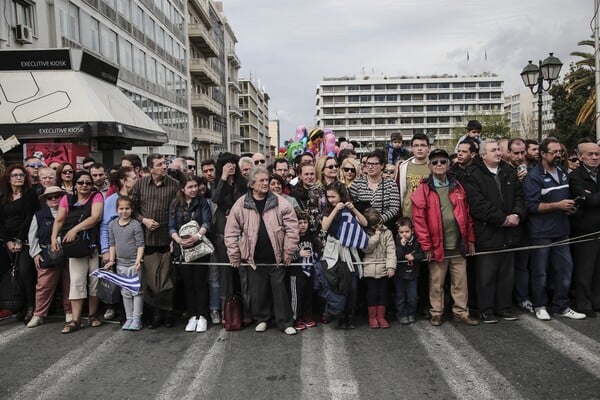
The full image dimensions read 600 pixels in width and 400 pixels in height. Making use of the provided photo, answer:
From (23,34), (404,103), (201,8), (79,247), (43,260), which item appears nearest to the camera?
(79,247)

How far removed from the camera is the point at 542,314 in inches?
231

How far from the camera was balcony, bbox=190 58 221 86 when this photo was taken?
4794cm

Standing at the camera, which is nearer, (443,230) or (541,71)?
(443,230)

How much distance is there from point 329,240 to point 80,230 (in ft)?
10.2

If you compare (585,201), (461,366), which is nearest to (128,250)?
(461,366)

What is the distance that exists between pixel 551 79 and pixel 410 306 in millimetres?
10230

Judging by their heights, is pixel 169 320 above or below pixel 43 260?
below

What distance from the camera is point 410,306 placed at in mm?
6008

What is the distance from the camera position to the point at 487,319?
5.85 meters

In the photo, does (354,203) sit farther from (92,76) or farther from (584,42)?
(584,42)

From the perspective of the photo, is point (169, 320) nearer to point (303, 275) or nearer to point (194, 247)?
point (194, 247)

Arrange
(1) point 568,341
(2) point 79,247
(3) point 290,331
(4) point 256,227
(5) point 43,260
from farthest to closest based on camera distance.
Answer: (5) point 43,260 < (2) point 79,247 < (4) point 256,227 < (3) point 290,331 < (1) point 568,341

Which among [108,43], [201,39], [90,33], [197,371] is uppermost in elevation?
[201,39]

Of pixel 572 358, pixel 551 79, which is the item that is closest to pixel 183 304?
pixel 572 358
